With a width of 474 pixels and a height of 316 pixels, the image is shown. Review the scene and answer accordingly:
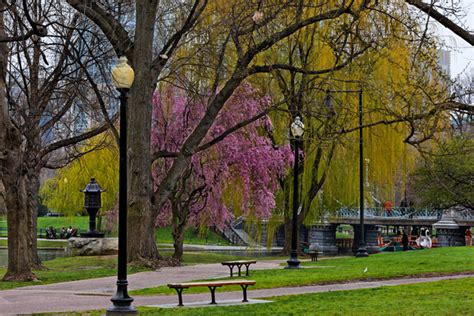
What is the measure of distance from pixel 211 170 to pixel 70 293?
53.3 feet

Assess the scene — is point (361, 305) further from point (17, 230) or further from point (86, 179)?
point (86, 179)

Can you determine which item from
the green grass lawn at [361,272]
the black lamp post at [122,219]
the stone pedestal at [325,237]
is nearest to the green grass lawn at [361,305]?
the black lamp post at [122,219]

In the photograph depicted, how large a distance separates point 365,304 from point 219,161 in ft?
62.2

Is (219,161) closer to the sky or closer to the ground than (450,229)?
closer to the sky

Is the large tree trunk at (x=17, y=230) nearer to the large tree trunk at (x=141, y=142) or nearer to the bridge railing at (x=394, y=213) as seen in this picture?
the large tree trunk at (x=141, y=142)

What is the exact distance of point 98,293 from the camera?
1591 cm

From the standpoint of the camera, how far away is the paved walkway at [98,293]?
44.3ft

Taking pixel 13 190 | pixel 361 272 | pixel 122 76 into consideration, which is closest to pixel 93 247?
pixel 13 190

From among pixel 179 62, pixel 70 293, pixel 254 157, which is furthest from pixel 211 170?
pixel 70 293

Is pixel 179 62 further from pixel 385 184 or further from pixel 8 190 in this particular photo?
pixel 385 184

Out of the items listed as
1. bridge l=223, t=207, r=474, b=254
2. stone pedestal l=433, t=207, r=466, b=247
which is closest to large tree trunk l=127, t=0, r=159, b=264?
bridge l=223, t=207, r=474, b=254

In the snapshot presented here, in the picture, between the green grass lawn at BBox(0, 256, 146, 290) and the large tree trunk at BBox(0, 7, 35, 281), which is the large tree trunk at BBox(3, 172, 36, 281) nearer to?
the large tree trunk at BBox(0, 7, 35, 281)

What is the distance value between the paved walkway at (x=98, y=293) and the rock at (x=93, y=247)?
14472mm

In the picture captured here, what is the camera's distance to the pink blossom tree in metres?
31.4
